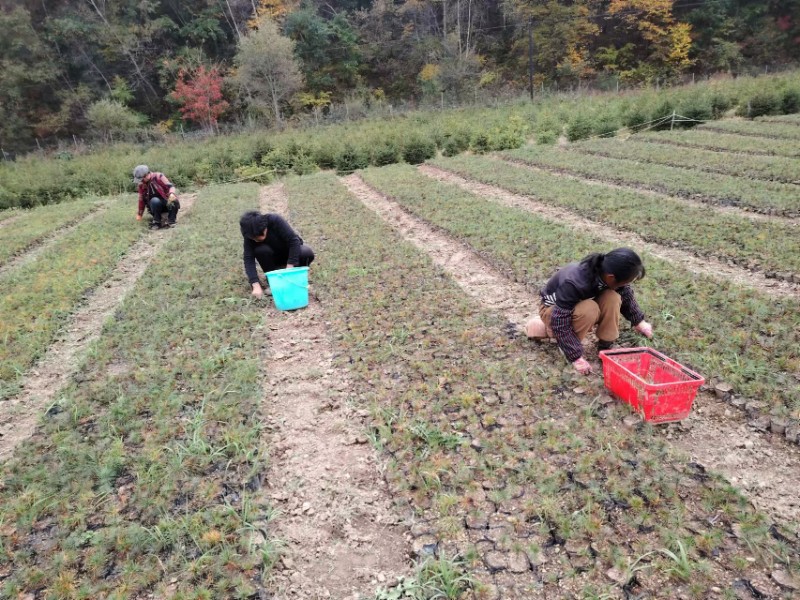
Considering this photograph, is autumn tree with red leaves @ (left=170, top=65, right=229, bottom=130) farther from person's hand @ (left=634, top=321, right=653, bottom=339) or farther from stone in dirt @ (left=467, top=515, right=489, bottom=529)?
stone in dirt @ (left=467, top=515, right=489, bottom=529)

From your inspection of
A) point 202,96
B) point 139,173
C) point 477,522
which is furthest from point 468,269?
point 202,96

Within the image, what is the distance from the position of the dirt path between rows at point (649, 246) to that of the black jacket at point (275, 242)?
14.6ft

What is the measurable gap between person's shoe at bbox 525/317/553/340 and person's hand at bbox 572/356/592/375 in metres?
0.46

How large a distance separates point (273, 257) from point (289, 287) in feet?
2.34

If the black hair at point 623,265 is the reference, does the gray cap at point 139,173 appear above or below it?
above

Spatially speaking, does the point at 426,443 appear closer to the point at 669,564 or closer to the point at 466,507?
the point at 466,507

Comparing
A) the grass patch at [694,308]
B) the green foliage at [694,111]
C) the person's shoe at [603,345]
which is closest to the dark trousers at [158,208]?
the grass patch at [694,308]

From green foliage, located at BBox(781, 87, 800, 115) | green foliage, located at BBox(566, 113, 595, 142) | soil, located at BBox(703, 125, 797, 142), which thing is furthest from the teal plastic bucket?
green foliage, located at BBox(781, 87, 800, 115)

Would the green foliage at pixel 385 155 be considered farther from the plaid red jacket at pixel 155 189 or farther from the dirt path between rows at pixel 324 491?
the dirt path between rows at pixel 324 491

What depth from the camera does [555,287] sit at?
4.14 m

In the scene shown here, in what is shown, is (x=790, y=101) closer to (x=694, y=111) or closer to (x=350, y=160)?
(x=694, y=111)

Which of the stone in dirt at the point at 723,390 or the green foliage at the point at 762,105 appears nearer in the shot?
the stone in dirt at the point at 723,390

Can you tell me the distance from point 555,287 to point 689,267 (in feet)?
9.81

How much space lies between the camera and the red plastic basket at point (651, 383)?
3318 millimetres
